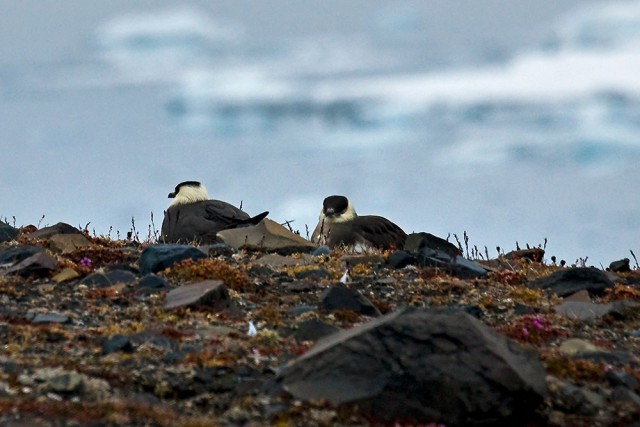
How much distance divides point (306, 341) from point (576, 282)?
240 inches

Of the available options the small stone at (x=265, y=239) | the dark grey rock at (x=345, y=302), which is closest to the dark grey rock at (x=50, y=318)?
the dark grey rock at (x=345, y=302)

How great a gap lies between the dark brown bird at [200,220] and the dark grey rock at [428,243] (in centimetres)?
369

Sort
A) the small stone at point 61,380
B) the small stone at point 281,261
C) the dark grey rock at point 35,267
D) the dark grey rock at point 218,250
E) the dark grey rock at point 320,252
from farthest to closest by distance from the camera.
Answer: the dark grey rock at point 320,252, the dark grey rock at point 218,250, the small stone at point 281,261, the dark grey rock at point 35,267, the small stone at point 61,380

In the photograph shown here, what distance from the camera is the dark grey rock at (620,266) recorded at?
58.5ft

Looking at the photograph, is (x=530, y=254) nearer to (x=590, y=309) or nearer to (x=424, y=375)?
(x=590, y=309)

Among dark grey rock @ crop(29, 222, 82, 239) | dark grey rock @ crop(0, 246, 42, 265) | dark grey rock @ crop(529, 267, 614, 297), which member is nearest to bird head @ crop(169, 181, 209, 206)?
dark grey rock @ crop(29, 222, 82, 239)

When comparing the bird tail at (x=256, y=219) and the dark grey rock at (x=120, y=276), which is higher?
the bird tail at (x=256, y=219)

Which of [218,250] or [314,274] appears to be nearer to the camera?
[314,274]

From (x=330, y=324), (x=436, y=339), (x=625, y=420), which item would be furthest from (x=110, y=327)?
(x=625, y=420)

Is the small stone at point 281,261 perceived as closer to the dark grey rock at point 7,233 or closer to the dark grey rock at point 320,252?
the dark grey rock at point 320,252

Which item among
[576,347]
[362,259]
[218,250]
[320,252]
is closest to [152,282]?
[218,250]

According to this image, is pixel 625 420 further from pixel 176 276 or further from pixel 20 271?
pixel 20 271

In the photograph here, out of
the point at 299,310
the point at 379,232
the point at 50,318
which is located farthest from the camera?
the point at 379,232

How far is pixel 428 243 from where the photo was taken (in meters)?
18.5
